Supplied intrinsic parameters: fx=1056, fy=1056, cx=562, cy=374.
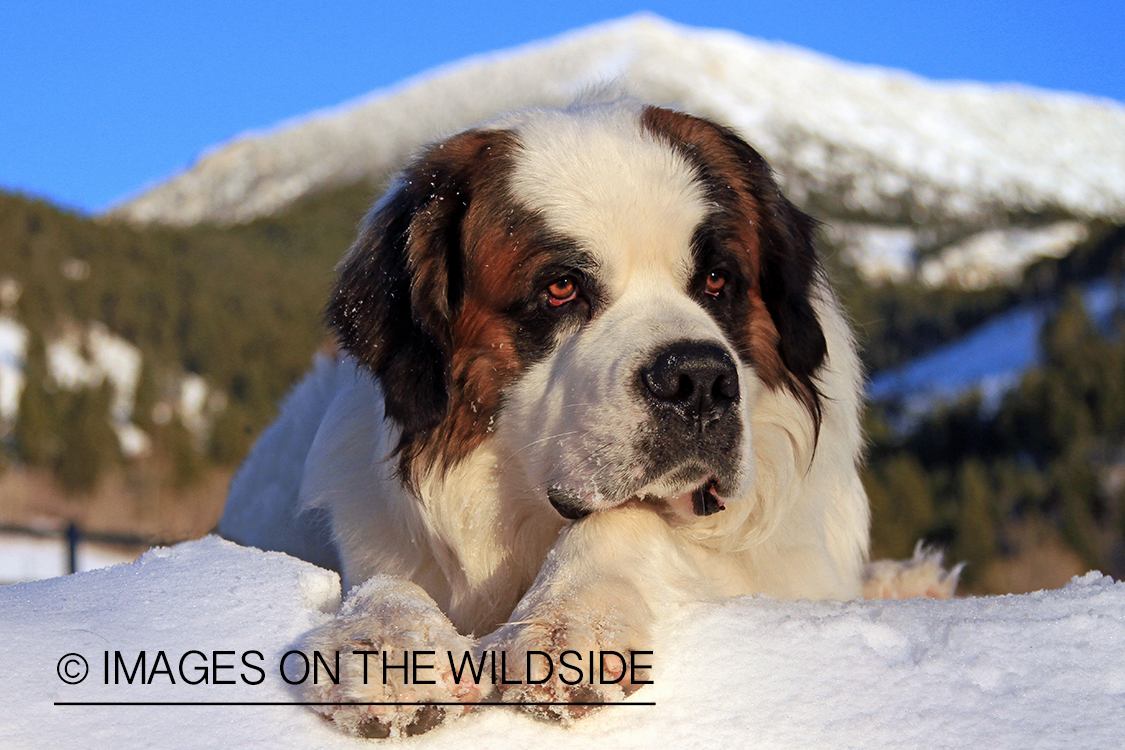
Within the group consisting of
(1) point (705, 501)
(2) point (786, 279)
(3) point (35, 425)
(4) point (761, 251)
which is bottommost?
(1) point (705, 501)

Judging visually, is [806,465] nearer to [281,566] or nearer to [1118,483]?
[281,566]

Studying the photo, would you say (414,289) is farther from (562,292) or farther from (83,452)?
(83,452)

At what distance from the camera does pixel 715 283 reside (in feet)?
10.7

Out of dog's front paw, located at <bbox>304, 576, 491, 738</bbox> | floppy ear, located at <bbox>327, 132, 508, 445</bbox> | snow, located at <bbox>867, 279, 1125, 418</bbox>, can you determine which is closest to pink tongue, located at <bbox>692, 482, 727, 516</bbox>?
floppy ear, located at <bbox>327, 132, 508, 445</bbox>

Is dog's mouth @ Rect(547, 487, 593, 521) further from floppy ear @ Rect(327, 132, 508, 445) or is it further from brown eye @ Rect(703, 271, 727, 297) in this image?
brown eye @ Rect(703, 271, 727, 297)

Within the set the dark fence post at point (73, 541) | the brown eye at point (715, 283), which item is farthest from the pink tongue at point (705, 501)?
the dark fence post at point (73, 541)

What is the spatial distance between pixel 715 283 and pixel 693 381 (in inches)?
24.8

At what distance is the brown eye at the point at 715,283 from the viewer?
10.6ft

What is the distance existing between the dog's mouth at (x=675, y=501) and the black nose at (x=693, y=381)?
203 millimetres

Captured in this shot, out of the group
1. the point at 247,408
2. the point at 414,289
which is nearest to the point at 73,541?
the point at 414,289

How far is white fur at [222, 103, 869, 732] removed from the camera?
2779 millimetres

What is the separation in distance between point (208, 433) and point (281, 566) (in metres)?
37.7

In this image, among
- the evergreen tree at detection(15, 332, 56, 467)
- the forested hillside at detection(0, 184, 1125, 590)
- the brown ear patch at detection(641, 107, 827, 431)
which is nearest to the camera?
the brown ear patch at detection(641, 107, 827, 431)

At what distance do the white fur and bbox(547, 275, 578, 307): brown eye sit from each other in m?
0.09
